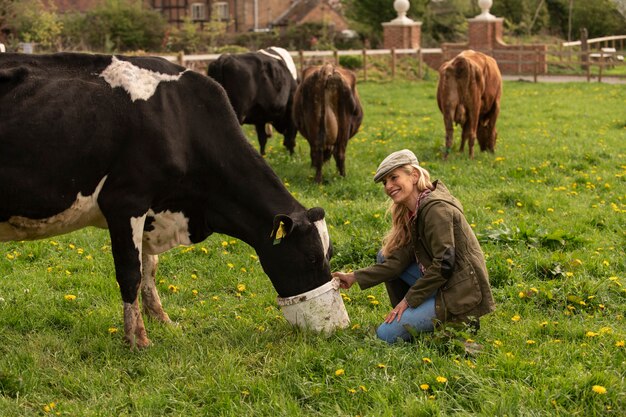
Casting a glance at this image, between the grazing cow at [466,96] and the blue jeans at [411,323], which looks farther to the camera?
the grazing cow at [466,96]

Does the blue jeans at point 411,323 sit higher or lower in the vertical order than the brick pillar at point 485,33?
lower

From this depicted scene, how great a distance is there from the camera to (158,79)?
212 inches

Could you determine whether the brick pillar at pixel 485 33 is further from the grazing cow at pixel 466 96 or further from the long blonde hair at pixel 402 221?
the long blonde hair at pixel 402 221

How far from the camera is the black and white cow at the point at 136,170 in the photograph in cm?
498

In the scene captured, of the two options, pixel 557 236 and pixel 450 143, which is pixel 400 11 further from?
pixel 557 236

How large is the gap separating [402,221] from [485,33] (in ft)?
93.1

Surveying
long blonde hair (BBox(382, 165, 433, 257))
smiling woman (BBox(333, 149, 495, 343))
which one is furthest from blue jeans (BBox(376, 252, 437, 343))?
long blonde hair (BBox(382, 165, 433, 257))

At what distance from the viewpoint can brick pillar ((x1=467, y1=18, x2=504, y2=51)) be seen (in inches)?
1259

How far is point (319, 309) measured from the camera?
533cm

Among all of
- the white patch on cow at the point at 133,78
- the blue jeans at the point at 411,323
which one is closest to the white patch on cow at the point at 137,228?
the white patch on cow at the point at 133,78

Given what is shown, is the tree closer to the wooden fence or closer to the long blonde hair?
the wooden fence

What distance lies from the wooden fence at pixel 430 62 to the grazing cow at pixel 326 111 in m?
14.4

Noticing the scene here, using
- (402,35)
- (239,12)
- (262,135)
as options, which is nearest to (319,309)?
(262,135)

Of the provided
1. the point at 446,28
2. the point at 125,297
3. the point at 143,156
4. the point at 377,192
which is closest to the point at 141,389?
the point at 125,297
